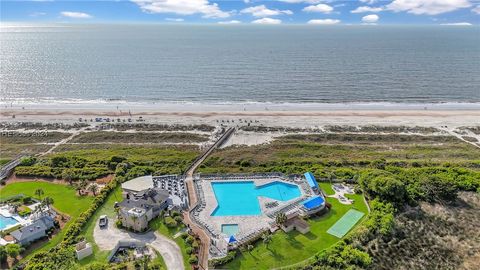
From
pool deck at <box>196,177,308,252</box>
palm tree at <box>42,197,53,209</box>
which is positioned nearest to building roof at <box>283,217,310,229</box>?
pool deck at <box>196,177,308,252</box>

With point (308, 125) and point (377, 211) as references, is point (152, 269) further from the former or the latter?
point (308, 125)

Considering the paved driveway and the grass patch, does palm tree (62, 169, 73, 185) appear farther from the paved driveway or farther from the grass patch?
the grass patch

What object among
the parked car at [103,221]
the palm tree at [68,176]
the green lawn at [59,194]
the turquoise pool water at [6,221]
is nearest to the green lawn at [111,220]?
the parked car at [103,221]

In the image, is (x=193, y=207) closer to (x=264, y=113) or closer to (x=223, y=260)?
(x=223, y=260)

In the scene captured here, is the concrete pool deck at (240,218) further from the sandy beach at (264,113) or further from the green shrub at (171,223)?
the sandy beach at (264,113)

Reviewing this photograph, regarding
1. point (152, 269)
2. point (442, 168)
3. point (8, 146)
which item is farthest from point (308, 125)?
point (8, 146)

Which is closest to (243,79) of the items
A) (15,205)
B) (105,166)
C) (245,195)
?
(105,166)
